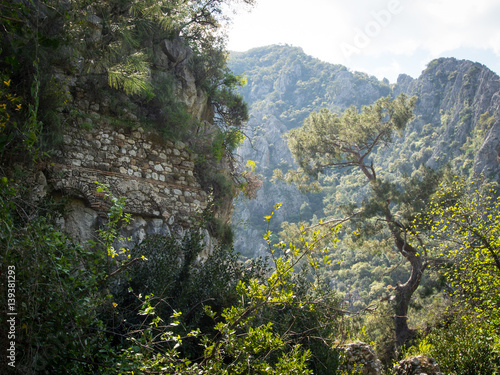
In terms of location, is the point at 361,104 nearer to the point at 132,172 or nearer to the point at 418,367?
the point at 418,367

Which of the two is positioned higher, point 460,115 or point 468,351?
point 460,115

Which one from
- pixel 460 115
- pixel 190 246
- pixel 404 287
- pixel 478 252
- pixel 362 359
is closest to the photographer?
pixel 190 246

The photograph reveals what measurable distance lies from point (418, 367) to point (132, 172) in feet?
18.8

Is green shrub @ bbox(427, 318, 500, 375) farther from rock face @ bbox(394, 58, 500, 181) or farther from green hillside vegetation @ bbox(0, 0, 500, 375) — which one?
Result: rock face @ bbox(394, 58, 500, 181)

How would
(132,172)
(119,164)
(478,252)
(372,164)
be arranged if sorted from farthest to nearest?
(372,164), (478,252), (132,172), (119,164)

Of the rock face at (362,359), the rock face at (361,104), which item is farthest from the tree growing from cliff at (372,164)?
the rock face at (362,359)

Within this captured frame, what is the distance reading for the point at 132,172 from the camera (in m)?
5.73

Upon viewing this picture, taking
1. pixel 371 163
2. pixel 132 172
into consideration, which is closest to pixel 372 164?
pixel 371 163

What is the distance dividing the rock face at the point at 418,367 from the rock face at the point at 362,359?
0.70 metres

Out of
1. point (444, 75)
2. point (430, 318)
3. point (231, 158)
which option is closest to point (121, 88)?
point (231, 158)

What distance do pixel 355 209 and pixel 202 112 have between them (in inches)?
266

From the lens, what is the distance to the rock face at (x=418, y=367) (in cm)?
531

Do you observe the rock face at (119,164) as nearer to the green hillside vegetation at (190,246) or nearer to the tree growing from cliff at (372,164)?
the green hillside vegetation at (190,246)

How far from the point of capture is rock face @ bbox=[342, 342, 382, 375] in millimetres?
4945
